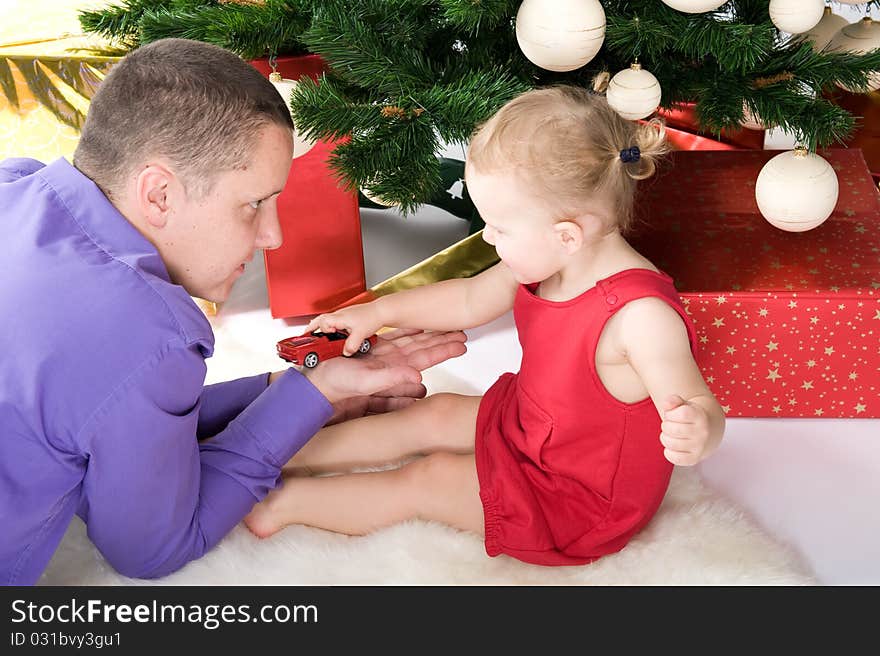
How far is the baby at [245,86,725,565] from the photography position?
1.22 m

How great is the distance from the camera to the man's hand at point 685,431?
3.53 feet

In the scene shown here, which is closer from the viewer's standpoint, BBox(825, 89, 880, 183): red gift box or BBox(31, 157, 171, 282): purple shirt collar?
BBox(31, 157, 171, 282): purple shirt collar

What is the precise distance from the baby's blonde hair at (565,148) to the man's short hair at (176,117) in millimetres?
285

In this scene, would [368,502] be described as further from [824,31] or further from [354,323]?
[824,31]

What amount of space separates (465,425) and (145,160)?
1.97 ft

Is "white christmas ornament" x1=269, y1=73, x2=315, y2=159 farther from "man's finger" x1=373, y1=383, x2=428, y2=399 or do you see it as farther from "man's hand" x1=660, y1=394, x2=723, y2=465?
"man's hand" x1=660, y1=394, x2=723, y2=465

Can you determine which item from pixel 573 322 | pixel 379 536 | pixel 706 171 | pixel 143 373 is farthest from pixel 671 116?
pixel 143 373

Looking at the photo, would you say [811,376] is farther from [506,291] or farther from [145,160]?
[145,160]

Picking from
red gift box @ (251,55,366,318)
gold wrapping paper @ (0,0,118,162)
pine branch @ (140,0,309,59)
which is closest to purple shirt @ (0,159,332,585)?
pine branch @ (140,0,309,59)

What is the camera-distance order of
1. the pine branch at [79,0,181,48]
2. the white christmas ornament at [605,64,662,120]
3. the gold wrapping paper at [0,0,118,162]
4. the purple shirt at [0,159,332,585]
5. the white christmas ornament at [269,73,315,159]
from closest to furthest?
the purple shirt at [0,159,332,585] < the white christmas ornament at [605,64,662,120] < the white christmas ornament at [269,73,315,159] < the pine branch at [79,0,181,48] < the gold wrapping paper at [0,0,118,162]

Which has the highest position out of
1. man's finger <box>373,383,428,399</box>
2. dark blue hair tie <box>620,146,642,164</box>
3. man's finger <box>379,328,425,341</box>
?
dark blue hair tie <box>620,146,642,164</box>

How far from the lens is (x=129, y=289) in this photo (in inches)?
42.8

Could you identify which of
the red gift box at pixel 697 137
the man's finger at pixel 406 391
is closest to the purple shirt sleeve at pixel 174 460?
the man's finger at pixel 406 391

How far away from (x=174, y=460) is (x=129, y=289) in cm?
21
